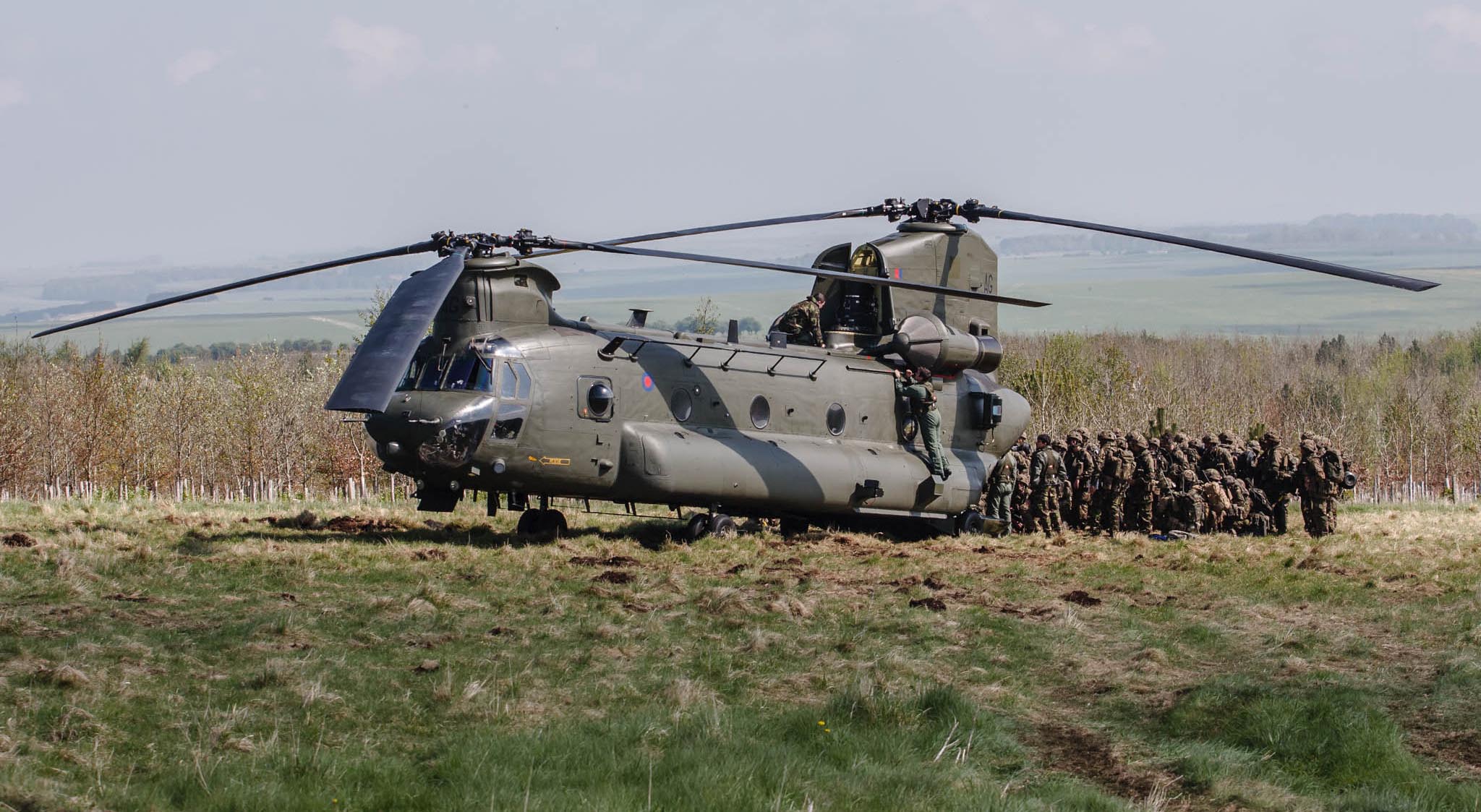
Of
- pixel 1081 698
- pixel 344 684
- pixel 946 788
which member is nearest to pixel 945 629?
pixel 1081 698

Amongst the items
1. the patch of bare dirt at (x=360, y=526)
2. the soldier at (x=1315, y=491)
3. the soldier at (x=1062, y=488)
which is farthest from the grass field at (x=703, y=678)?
the soldier at (x=1062, y=488)

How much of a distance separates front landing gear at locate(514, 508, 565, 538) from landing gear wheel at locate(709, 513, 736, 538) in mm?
1997

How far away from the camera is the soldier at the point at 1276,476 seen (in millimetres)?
21656

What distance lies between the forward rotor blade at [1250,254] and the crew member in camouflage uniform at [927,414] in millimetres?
2671

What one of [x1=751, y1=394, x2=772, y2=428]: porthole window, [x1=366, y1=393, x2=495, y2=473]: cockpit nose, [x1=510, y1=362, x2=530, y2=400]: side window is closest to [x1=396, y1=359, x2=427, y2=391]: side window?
[x1=366, y1=393, x2=495, y2=473]: cockpit nose

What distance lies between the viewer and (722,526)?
18562mm

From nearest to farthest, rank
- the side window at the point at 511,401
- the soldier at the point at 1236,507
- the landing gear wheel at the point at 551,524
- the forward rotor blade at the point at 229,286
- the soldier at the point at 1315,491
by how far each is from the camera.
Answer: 1. the forward rotor blade at the point at 229,286
2. the side window at the point at 511,401
3. the landing gear wheel at the point at 551,524
4. the soldier at the point at 1315,491
5. the soldier at the point at 1236,507

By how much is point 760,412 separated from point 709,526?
1.75m

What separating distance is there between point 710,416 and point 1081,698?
29.0ft

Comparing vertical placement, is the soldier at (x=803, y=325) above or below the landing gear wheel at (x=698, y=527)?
above

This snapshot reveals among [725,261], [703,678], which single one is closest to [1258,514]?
[725,261]

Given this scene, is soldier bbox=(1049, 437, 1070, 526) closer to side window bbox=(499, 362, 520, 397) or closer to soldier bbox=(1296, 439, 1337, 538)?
soldier bbox=(1296, 439, 1337, 538)

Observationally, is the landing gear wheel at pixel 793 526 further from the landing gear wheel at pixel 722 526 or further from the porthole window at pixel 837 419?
the landing gear wheel at pixel 722 526

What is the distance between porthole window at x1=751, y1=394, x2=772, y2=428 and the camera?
Answer: 62.4 feet
